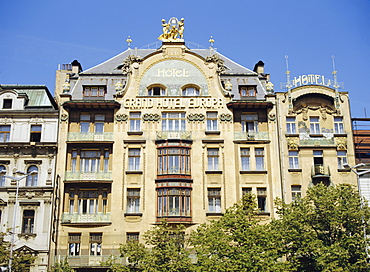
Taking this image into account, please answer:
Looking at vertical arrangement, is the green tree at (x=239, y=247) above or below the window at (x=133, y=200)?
below

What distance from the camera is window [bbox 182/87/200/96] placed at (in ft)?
160

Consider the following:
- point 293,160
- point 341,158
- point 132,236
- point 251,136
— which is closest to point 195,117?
point 251,136

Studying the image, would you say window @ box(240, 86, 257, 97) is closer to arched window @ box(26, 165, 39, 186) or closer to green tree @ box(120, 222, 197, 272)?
green tree @ box(120, 222, 197, 272)

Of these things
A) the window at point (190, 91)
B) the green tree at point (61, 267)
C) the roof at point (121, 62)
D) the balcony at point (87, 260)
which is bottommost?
the green tree at point (61, 267)

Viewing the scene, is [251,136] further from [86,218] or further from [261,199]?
[86,218]

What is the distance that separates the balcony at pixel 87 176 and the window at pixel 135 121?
4995 millimetres

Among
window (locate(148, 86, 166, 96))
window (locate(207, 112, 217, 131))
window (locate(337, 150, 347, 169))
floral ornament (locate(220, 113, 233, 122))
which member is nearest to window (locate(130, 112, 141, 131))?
window (locate(148, 86, 166, 96))

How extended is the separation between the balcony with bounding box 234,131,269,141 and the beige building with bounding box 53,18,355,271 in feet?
0.30

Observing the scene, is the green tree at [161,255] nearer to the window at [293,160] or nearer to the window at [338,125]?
the window at [293,160]

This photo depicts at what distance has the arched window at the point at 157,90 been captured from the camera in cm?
4872

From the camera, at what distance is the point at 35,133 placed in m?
46.9

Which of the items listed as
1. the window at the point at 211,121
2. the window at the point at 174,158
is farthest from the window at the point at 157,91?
the window at the point at 174,158

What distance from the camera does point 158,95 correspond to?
1909 inches

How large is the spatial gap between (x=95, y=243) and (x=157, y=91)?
1538 cm
